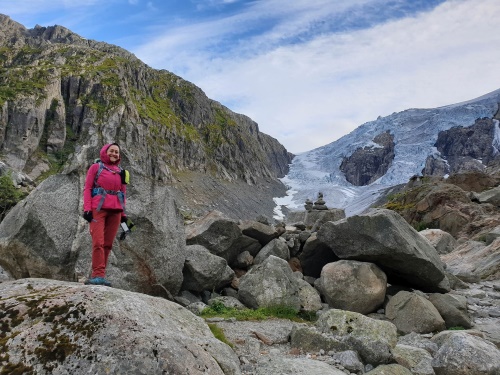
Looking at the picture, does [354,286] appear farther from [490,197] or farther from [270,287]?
[490,197]

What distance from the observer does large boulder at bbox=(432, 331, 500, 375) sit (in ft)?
→ 25.1

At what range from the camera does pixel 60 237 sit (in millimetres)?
12141

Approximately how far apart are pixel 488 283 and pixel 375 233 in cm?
882

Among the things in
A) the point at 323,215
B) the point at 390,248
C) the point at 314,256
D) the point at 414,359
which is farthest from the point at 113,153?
the point at 323,215

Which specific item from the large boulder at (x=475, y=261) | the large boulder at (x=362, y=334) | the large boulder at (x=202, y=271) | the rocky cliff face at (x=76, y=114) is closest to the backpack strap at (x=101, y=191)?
the large boulder at (x=362, y=334)

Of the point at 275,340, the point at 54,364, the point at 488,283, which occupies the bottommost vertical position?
the point at 488,283

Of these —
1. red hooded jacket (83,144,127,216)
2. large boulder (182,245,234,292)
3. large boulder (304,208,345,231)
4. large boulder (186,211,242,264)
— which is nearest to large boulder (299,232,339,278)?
large boulder (186,211,242,264)

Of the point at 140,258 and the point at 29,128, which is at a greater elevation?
the point at 29,128

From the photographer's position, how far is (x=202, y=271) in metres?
14.9

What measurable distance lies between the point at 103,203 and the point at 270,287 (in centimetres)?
725

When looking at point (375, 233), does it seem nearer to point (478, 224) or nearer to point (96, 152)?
point (96, 152)

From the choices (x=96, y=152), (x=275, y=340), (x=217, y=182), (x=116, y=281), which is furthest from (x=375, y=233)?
(x=217, y=182)

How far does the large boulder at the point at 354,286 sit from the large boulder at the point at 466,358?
5.97 metres

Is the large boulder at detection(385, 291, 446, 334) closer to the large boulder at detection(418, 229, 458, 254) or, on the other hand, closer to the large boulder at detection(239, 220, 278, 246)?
the large boulder at detection(239, 220, 278, 246)
